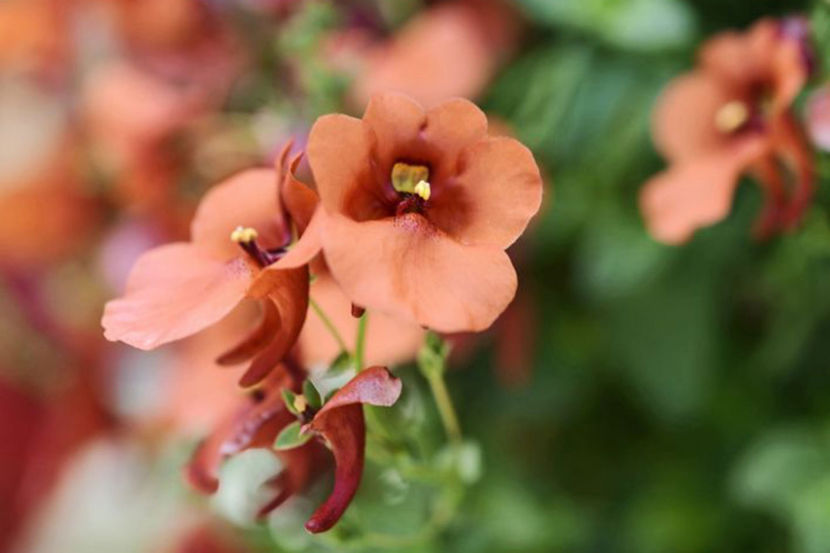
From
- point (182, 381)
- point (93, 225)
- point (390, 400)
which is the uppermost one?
point (93, 225)

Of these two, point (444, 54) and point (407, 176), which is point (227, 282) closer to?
point (407, 176)

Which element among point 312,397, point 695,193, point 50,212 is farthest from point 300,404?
point 50,212

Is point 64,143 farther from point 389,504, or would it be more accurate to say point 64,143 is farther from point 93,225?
point 389,504

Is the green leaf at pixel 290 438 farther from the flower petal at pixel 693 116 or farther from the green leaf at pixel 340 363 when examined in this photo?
the flower petal at pixel 693 116

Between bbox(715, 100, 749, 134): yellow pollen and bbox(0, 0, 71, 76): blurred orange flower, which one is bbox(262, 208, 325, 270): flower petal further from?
bbox(0, 0, 71, 76): blurred orange flower

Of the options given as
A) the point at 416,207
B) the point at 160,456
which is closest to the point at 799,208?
the point at 416,207

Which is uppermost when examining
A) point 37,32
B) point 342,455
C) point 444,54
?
point 37,32

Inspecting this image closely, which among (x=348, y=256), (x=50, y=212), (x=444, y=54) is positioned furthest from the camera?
(x=50, y=212)
